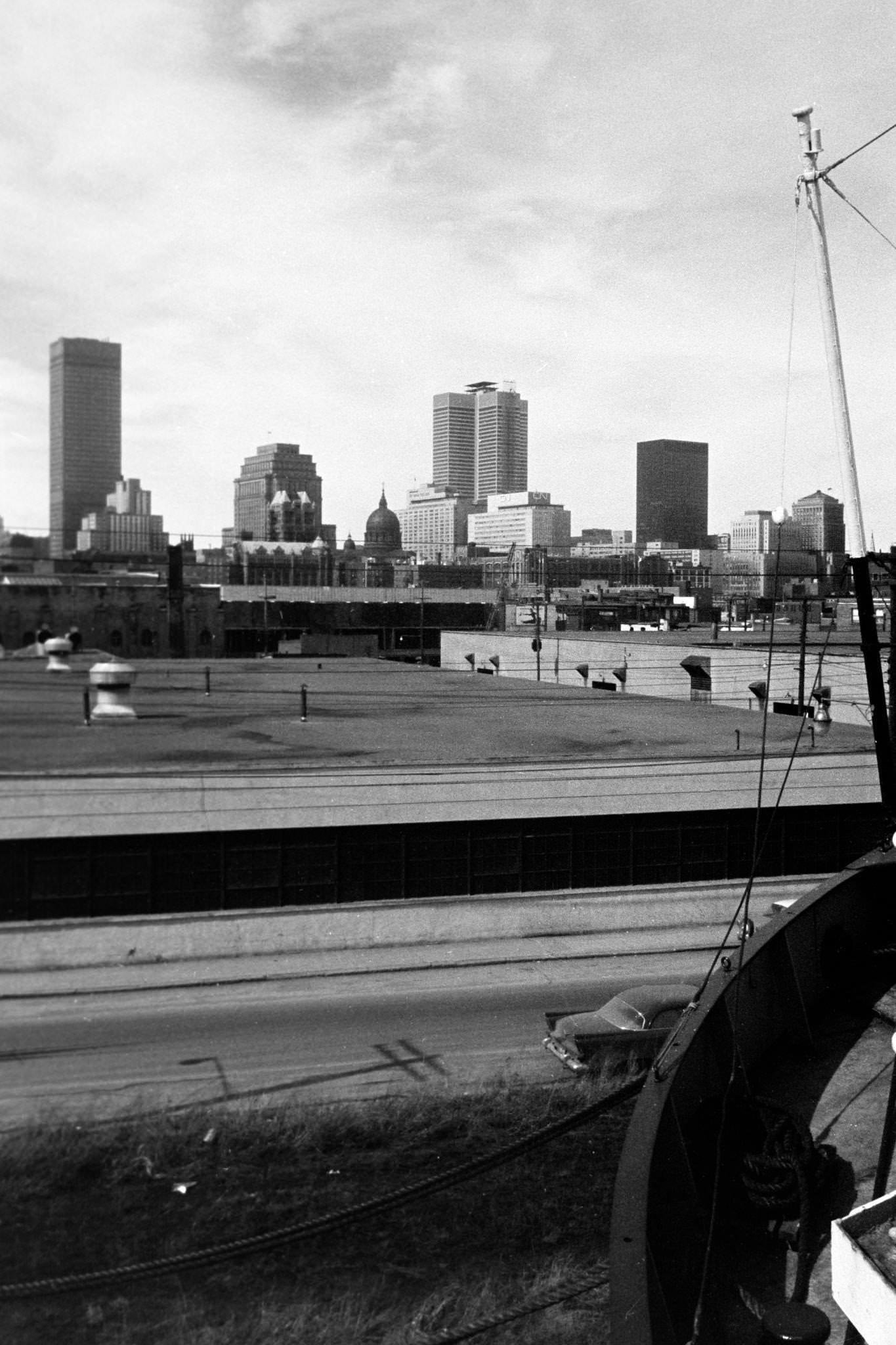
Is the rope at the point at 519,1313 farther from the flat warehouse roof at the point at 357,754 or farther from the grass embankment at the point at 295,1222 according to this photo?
the flat warehouse roof at the point at 357,754

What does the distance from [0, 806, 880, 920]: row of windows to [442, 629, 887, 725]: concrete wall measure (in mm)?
3329

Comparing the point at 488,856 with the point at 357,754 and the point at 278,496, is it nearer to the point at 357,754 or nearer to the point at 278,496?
the point at 357,754

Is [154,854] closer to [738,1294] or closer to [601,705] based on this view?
[738,1294]

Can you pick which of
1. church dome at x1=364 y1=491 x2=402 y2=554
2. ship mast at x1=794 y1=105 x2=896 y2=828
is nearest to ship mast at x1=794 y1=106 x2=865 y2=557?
ship mast at x1=794 y1=105 x2=896 y2=828

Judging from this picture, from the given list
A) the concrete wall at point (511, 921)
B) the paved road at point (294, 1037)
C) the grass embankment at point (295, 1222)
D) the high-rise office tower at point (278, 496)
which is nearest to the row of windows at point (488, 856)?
the concrete wall at point (511, 921)

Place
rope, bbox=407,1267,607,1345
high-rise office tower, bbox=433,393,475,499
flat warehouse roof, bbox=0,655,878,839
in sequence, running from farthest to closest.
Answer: high-rise office tower, bbox=433,393,475,499, flat warehouse roof, bbox=0,655,878,839, rope, bbox=407,1267,607,1345

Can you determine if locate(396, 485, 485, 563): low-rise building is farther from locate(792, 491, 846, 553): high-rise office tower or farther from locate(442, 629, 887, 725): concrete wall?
locate(792, 491, 846, 553): high-rise office tower

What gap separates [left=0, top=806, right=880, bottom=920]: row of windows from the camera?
261 inches

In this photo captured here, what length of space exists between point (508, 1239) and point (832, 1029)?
208 cm

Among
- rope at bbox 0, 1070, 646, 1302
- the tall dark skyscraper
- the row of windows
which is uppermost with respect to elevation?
the tall dark skyscraper

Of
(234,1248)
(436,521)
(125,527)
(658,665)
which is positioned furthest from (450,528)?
(234,1248)

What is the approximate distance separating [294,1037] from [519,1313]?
306 cm

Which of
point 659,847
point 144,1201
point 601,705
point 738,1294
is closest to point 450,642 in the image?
point 601,705

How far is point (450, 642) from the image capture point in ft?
Result: 48.6
